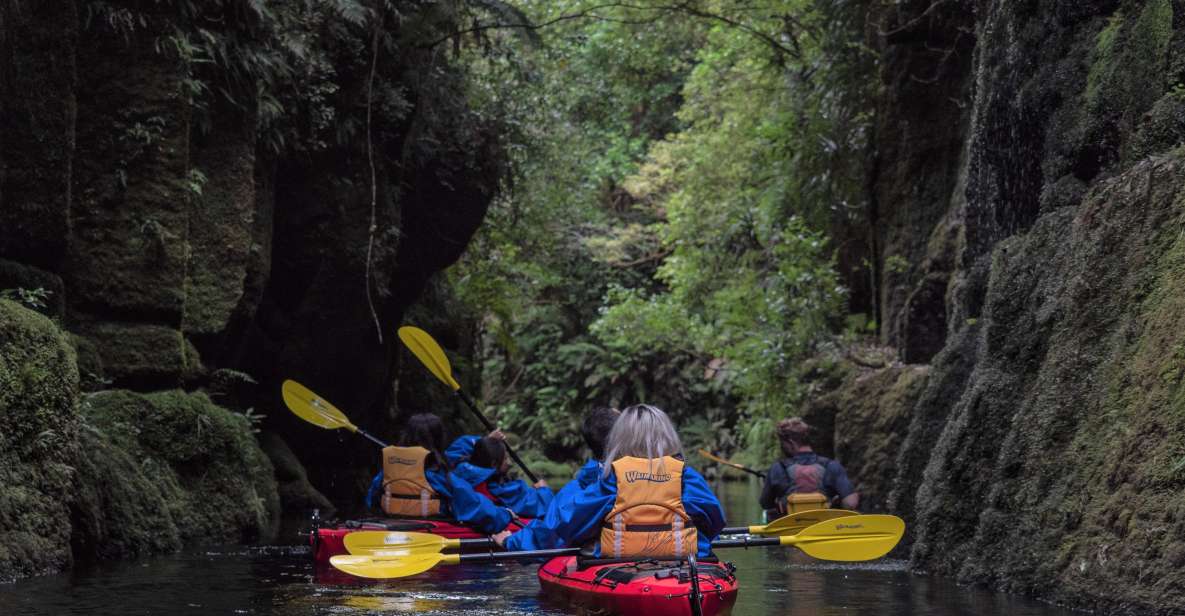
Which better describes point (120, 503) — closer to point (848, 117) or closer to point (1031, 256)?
point (1031, 256)

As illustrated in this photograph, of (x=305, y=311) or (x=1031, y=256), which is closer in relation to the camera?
Result: (x=1031, y=256)

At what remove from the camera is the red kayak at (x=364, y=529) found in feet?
30.1

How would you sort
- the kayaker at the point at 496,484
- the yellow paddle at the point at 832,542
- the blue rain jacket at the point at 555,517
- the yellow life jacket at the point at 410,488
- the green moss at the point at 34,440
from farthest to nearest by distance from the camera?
the kayaker at the point at 496,484 → the yellow life jacket at the point at 410,488 → the green moss at the point at 34,440 → the yellow paddle at the point at 832,542 → the blue rain jacket at the point at 555,517

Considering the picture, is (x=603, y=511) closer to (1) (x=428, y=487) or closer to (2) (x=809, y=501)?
(2) (x=809, y=501)

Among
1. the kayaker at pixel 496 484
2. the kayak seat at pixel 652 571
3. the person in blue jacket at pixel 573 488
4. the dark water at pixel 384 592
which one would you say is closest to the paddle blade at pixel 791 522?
the dark water at pixel 384 592

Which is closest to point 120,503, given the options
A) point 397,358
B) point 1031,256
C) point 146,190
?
point 146,190

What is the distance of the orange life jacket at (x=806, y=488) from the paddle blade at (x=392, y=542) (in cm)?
308

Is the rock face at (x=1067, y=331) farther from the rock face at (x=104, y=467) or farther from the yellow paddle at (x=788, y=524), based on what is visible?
the rock face at (x=104, y=467)

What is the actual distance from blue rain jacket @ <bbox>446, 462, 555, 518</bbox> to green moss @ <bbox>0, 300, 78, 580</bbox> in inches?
123

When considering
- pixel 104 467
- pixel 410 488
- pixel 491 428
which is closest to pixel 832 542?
pixel 410 488

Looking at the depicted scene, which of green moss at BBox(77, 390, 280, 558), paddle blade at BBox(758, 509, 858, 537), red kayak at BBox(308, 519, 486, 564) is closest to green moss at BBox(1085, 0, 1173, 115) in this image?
paddle blade at BBox(758, 509, 858, 537)

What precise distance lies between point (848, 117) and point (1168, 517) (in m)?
12.9

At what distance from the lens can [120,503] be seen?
31.6ft

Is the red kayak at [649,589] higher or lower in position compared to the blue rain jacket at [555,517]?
lower
